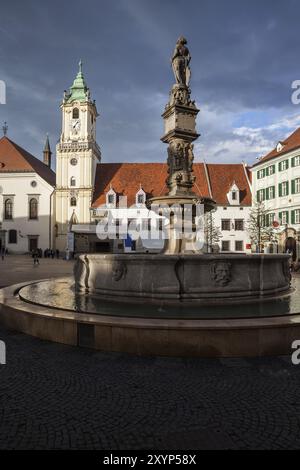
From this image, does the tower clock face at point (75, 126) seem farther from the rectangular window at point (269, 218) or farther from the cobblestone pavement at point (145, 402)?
the cobblestone pavement at point (145, 402)

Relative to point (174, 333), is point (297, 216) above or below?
above

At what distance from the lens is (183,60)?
10719 millimetres

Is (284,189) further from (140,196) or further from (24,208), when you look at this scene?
(24,208)

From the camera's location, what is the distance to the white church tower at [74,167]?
163 ft

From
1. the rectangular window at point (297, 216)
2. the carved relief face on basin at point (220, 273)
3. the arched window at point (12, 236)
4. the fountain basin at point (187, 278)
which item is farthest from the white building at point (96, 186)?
the carved relief face on basin at point (220, 273)

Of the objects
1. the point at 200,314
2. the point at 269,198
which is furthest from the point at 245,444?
the point at 269,198

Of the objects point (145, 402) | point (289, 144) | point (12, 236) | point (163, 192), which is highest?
point (289, 144)

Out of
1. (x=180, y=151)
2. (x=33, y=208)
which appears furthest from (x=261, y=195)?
(x=180, y=151)

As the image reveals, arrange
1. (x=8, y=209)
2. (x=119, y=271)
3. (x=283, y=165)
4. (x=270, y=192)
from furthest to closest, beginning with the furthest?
(x=8, y=209)
(x=270, y=192)
(x=283, y=165)
(x=119, y=271)

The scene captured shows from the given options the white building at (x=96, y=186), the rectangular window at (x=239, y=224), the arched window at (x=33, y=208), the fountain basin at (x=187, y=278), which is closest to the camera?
the fountain basin at (x=187, y=278)

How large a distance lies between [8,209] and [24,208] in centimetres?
271

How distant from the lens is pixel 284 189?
128 feet

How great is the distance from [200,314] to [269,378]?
204cm

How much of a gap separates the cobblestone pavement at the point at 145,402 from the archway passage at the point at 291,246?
35149mm
